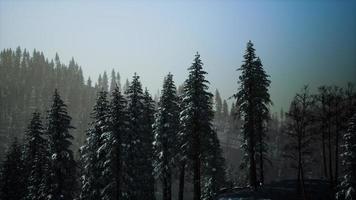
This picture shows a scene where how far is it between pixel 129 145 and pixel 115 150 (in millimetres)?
1731

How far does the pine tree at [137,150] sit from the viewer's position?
40.2m

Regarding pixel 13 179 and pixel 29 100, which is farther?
pixel 29 100

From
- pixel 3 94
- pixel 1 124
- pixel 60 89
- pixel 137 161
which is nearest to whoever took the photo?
pixel 137 161

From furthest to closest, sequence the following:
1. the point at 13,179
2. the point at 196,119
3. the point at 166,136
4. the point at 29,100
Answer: the point at 29,100
the point at 13,179
the point at 166,136
the point at 196,119

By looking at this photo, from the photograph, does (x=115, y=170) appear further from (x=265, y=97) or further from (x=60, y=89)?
(x=60, y=89)

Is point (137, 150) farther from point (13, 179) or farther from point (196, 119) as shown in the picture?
point (13, 179)

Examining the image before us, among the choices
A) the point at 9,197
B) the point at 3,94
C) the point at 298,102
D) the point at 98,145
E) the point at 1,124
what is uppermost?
the point at 3,94

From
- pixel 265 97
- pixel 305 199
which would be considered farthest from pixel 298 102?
pixel 305 199

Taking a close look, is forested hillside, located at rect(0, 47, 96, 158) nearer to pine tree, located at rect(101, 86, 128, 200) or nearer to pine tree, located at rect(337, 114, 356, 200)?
pine tree, located at rect(101, 86, 128, 200)

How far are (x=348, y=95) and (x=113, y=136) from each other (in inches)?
981

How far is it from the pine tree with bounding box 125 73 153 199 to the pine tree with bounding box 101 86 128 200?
101 centimetres

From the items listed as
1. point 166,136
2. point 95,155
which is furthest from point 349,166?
point 95,155

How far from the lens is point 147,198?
4262 centimetres

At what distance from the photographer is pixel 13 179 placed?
171 feet
